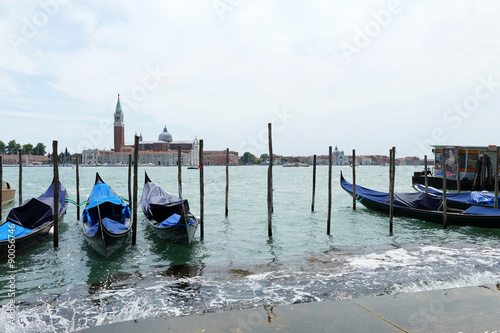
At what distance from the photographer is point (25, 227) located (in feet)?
27.5

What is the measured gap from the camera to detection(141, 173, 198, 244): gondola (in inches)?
322

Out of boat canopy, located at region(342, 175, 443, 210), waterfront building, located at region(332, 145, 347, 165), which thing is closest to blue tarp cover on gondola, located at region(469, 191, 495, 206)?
boat canopy, located at region(342, 175, 443, 210)

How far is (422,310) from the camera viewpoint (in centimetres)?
379

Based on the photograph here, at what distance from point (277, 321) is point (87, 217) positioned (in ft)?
21.8

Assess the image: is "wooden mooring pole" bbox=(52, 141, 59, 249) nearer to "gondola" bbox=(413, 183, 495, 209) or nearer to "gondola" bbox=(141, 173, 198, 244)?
"gondola" bbox=(141, 173, 198, 244)

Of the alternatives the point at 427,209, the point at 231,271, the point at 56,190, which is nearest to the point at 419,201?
the point at 427,209

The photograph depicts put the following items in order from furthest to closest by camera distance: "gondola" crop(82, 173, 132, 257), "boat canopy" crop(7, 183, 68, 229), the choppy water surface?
1. "boat canopy" crop(7, 183, 68, 229)
2. "gondola" crop(82, 173, 132, 257)
3. the choppy water surface

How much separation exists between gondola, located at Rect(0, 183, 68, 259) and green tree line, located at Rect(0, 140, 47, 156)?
→ 96137 mm

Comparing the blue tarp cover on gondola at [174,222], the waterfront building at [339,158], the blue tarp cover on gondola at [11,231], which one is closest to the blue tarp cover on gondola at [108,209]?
the blue tarp cover on gondola at [174,222]

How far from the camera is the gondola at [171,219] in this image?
26.8ft

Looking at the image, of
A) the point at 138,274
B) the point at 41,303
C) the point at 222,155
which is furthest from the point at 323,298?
the point at 222,155

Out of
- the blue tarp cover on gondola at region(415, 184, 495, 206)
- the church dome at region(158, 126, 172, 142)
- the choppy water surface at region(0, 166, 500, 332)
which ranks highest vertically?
the church dome at region(158, 126, 172, 142)

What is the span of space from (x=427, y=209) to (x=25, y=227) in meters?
11.0

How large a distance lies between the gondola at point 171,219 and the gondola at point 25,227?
2399 mm
